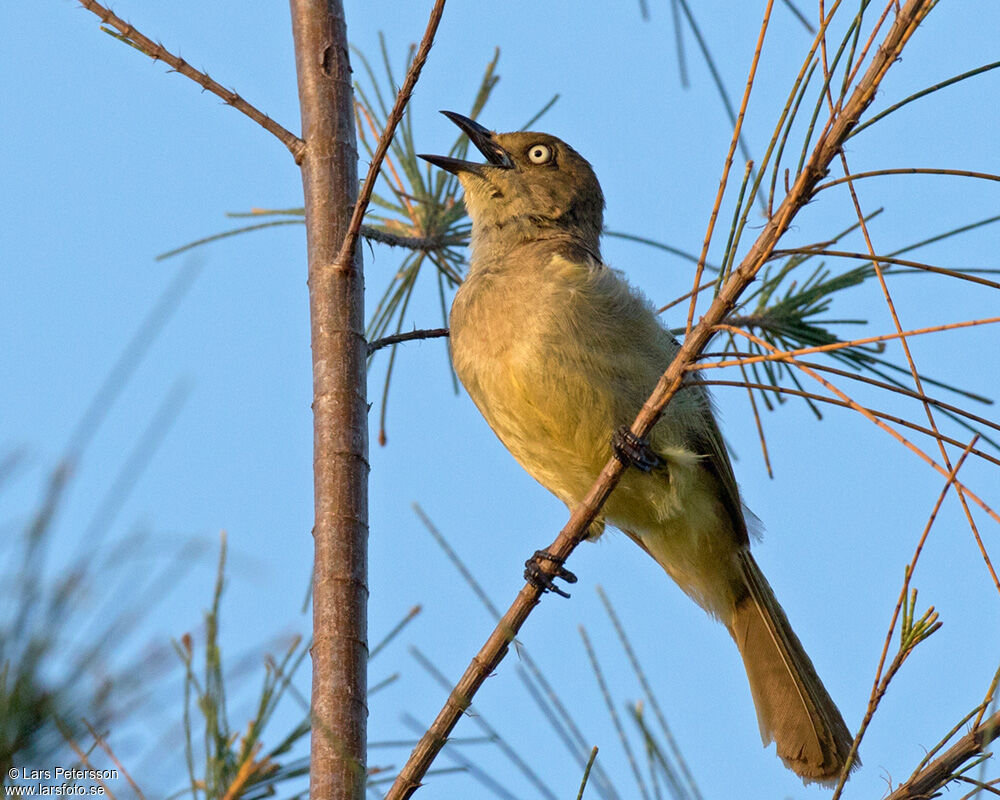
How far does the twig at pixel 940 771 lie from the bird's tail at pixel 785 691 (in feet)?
6.90

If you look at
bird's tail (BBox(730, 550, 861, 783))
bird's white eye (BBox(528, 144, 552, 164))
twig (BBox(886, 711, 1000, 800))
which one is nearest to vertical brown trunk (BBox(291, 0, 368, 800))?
twig (BBox(886, 711, 1000, 800))

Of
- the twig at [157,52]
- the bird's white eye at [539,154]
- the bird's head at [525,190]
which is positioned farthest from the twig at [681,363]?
the bird's white eye at [539,154]

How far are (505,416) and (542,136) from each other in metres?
1.77

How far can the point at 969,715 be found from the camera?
2.44m

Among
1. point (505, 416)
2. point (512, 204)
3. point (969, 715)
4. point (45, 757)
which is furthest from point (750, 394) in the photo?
point (45, 757)

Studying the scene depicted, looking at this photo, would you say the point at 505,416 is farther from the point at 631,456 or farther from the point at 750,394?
the point at 631,456

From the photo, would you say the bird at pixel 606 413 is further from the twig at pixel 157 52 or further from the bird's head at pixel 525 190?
the twig at pixel 157 52

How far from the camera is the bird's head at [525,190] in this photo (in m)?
5.34

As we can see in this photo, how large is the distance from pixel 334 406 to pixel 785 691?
2.39 meters

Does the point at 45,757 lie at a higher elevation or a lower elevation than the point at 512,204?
lower

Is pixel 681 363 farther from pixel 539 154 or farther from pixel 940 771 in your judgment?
pixel 539 154

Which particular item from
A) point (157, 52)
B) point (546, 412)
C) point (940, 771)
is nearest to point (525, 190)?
point (546, 412)

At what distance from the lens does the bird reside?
178 inches

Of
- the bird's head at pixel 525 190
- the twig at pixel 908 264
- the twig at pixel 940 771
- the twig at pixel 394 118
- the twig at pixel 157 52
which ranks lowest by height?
the twig at pixel 940 771
